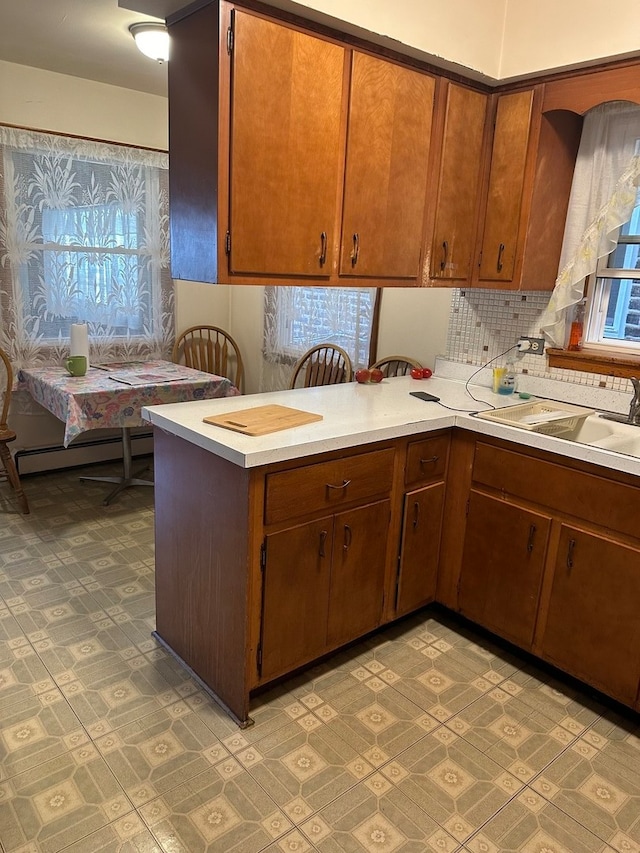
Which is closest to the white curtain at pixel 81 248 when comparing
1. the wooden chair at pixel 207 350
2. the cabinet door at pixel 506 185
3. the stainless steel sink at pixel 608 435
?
the wooden chair at pixel 207 350

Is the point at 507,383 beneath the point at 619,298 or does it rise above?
beneath

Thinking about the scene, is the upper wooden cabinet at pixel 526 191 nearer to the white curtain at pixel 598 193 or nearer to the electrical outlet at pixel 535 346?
the white curtain at pixel 598 193

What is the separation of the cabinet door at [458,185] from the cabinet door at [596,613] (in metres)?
1.17

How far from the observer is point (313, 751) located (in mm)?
1823

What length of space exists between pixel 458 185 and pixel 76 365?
7.41 feet

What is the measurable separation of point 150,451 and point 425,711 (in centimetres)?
304

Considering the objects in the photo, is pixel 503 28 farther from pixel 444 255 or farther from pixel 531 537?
pixel 531 537

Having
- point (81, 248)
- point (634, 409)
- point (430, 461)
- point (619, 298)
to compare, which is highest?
point (81, 248)

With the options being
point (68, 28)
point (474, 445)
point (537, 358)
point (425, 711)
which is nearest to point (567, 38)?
point (537, 358)

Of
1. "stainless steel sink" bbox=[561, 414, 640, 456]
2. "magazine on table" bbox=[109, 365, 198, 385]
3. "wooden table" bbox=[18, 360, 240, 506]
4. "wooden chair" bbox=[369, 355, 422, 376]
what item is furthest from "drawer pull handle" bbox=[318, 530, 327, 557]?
"magazine on table" bbox=[109, 365, 198, 385]

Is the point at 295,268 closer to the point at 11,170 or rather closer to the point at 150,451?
the point at 11,170

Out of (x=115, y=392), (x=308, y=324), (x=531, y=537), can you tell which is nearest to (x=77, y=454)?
(x=115, y=392)

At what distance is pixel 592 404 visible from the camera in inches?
97.9

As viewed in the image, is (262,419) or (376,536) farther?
(376,536)
